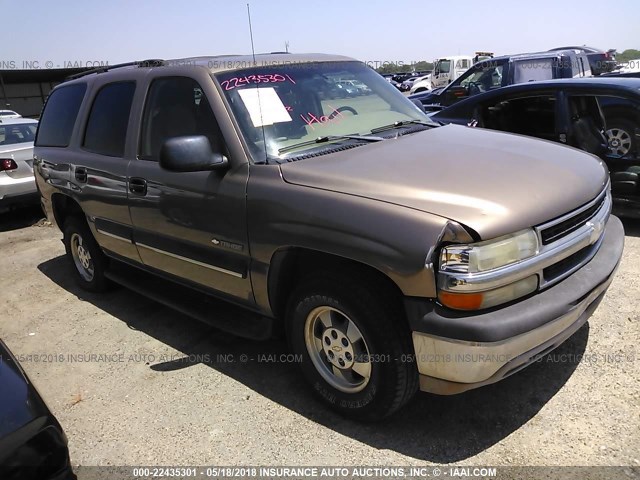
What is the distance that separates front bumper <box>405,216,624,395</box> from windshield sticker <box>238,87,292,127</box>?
144 centimetres

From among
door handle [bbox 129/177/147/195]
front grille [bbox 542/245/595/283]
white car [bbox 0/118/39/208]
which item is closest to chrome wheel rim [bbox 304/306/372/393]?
front grille [bbox 542/245/595/283]

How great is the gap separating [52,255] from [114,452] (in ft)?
14.5

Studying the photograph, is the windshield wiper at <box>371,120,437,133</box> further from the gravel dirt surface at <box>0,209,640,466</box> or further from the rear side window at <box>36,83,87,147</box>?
the rear side window at <box>36,83,87,147</box>

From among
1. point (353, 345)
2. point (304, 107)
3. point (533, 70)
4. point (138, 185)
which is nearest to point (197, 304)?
point (138, 185)

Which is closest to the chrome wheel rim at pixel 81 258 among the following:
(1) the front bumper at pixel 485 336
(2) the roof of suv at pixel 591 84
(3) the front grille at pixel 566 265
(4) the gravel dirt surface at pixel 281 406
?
(4) the gravel dirt surface at pixel 281 406

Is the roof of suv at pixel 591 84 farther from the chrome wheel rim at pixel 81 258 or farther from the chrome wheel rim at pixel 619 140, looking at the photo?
the chrome wheel rim at pixel 81 258

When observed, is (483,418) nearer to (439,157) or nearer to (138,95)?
(439,157)

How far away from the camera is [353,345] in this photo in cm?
273

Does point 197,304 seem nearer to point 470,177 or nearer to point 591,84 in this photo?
point 470,177

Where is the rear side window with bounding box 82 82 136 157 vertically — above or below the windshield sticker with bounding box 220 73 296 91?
below

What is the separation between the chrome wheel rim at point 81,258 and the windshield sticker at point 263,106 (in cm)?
260

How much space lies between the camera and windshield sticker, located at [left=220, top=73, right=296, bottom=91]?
10.7 feet

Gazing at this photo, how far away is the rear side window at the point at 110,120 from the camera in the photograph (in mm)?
3988

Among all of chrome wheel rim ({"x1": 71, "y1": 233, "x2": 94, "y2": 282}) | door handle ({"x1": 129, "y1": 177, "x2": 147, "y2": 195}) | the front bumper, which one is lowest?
chrome wheel rim ({"x1": 71, "y1": 233, "x2": 94, "y2": 282})
